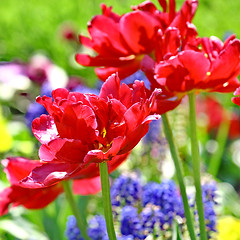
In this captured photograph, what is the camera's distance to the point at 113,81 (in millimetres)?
558

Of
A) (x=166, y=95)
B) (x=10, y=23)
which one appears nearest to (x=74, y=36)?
(x=10, y=23)

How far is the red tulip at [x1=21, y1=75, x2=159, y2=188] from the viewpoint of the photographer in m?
0.51

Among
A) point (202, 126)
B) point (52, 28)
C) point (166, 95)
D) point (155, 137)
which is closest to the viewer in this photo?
point (166, 95)

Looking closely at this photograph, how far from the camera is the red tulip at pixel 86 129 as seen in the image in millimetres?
506

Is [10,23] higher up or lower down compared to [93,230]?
higher up

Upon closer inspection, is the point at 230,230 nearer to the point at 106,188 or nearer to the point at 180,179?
the point at 180,179

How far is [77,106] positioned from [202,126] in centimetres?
176

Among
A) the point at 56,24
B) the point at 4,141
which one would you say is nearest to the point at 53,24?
the point at 56,24

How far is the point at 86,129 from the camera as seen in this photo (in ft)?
1.70

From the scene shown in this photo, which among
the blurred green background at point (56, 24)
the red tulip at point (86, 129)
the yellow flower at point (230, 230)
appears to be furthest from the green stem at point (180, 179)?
the blurred green background at point (56, 24)

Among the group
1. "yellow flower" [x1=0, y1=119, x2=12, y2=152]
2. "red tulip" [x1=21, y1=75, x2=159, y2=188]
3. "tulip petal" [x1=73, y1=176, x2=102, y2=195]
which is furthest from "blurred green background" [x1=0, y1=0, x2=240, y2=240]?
"red tulip" [x1=21, y1=75, x2=159, y2=188]

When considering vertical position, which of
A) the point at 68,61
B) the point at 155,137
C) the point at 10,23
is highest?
the point at 10,23

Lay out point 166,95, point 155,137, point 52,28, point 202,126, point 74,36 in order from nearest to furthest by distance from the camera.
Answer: point 166,95
point 155,137
point 202,126
point 74,36
point 52,28

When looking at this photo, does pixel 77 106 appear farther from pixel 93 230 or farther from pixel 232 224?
pixel 232 224
